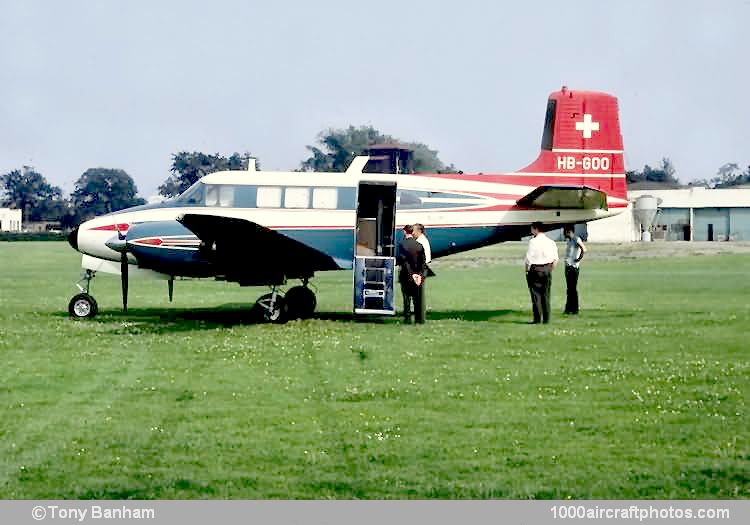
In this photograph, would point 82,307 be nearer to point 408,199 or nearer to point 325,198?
point 325,198

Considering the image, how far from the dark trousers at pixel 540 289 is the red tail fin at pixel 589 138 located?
3.24 metres

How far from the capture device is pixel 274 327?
61.5 ft

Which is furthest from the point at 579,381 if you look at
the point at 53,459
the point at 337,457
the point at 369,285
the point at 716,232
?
the point at 716,232

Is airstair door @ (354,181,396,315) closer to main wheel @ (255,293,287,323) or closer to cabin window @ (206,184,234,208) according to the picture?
main wheel @ (255,293,287,323)

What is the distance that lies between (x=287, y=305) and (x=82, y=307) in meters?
4.19

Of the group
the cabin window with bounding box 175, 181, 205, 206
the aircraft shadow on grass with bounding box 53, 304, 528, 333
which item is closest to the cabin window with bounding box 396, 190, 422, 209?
the aircraft shadow on grass with bounding box 53, 304, 528, 333

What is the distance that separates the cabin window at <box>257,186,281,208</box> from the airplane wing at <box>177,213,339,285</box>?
1.30m

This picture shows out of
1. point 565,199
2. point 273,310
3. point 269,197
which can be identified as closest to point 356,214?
point 269,197

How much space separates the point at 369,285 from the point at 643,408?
30.6 feet

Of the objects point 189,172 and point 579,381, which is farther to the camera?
point 189,172

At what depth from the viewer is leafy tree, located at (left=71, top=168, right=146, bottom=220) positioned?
394ft

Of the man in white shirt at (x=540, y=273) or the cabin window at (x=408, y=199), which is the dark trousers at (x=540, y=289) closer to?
the man in white shirt at (x=540, y=273)

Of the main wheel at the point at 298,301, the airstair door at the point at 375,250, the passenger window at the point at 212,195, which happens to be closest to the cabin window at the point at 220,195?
the passenger window at the point at 212,195
